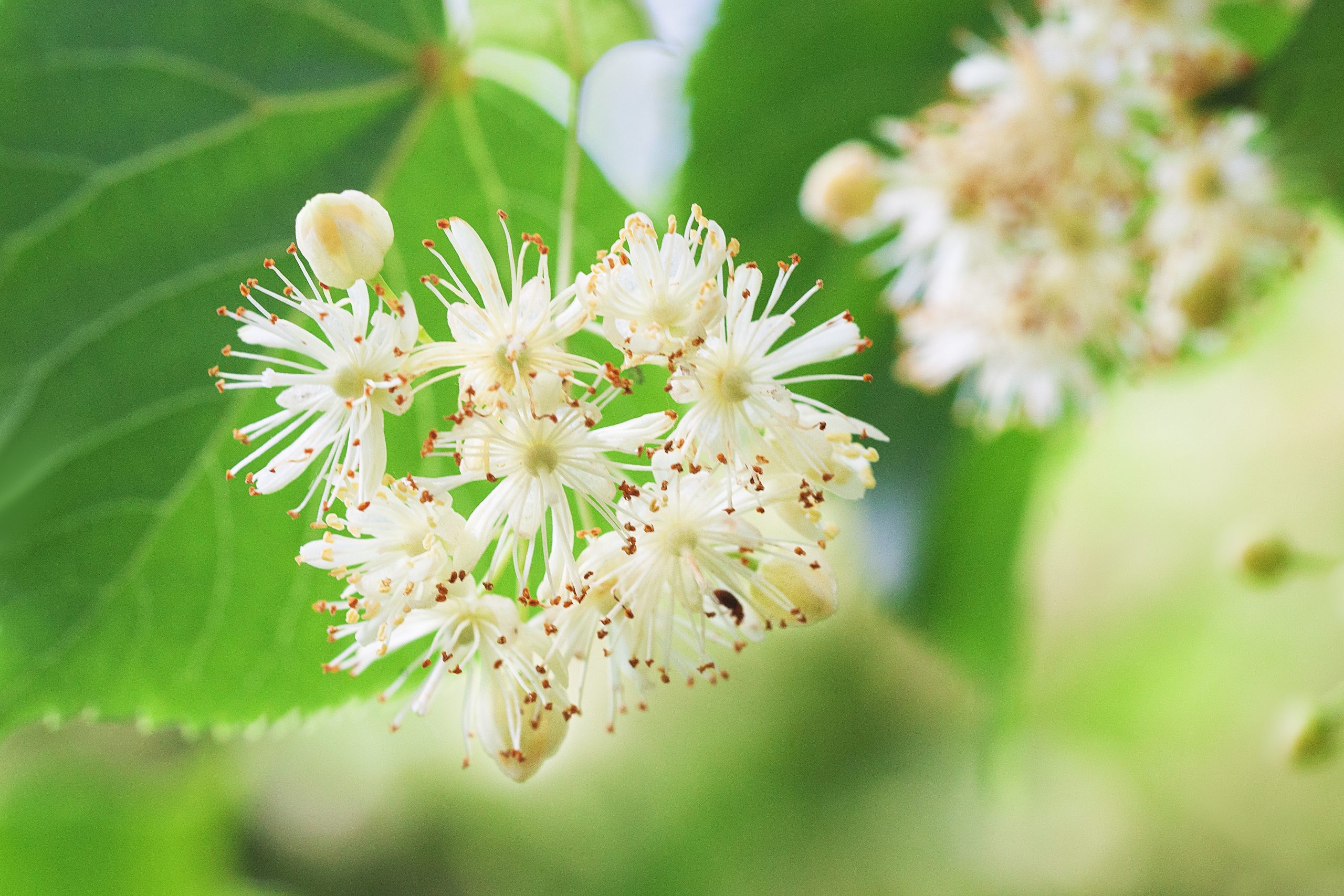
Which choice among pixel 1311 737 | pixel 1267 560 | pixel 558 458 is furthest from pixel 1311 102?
pixel 558 458

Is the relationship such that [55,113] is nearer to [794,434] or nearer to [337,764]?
[794,434]

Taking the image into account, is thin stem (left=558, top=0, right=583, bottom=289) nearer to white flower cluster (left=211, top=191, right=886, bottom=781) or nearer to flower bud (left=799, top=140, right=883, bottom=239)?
white flower cluster (left=211, top=191, right=886, bottom=781)

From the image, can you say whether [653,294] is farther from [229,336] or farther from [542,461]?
[229,336]

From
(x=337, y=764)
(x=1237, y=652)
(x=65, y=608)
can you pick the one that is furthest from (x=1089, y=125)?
(x=337, y=764)

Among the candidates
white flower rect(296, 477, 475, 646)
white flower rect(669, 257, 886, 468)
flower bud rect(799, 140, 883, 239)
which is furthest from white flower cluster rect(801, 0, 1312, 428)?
white flower rect(296, 477, 475, 646)

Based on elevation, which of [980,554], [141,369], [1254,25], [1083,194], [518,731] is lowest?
[518,731]

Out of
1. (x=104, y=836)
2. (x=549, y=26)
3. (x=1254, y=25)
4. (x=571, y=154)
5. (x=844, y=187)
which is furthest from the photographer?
(x=104, y=836)
